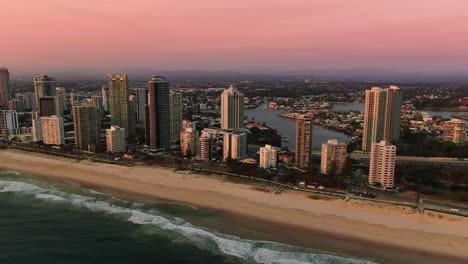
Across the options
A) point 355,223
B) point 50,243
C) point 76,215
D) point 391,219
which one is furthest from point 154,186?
point 391,219

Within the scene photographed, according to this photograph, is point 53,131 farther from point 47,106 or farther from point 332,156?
point 332,156

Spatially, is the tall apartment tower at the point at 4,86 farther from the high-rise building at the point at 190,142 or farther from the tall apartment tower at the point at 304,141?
the tall apartment tower at the point at 304,141

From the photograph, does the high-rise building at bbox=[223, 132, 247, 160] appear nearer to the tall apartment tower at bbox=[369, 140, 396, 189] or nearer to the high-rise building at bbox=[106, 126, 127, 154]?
the high-rise building at bbox=[106, 126, 127, 154]

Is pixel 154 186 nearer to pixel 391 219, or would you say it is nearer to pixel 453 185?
pixel 391 219

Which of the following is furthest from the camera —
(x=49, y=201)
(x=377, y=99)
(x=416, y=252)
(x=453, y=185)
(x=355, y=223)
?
(x=377, y=99)

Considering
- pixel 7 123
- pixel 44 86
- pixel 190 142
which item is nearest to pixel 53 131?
pixel 7 123
